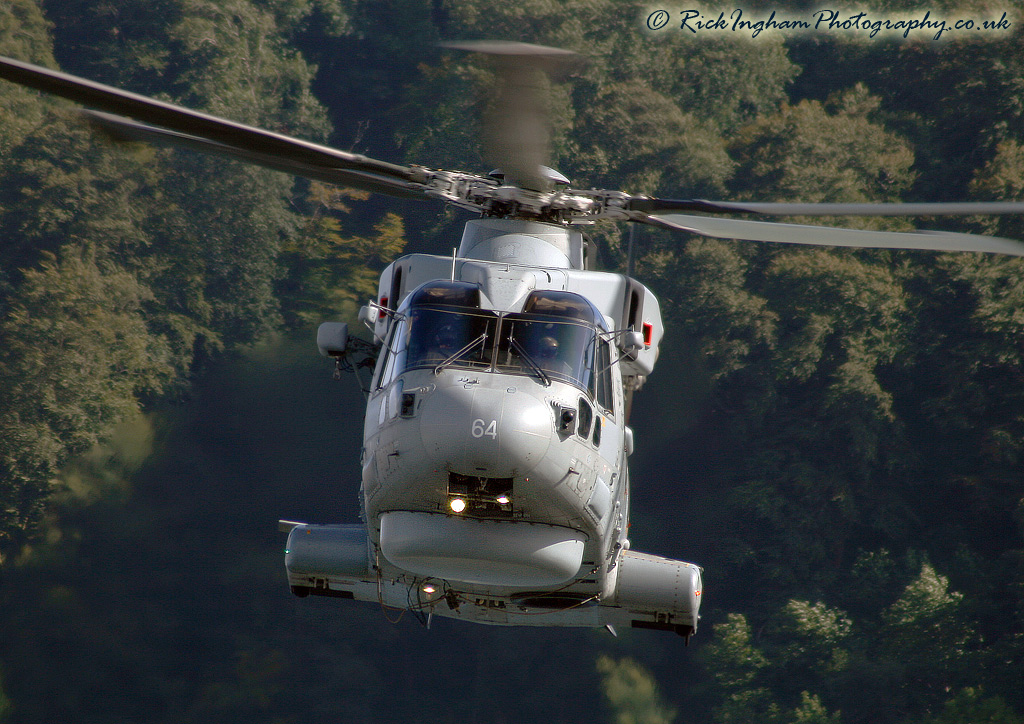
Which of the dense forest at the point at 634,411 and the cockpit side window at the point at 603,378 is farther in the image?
the dense forest at the point at 634,411

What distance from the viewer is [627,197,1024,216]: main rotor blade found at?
8.85 metres

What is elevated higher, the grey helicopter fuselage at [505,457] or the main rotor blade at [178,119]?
the main rotor blade at [178,119]

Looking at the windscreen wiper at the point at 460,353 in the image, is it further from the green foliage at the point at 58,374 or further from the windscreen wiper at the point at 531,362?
the green foliage at the point at 58,374

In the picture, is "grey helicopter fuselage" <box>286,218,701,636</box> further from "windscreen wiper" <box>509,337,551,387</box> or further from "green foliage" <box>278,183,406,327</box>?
"green foliage" <box>278,183,406,327</box>

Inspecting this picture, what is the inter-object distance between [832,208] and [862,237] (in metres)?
0.38

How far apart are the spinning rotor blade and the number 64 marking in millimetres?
2136

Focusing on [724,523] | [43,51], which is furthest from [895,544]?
[43,51]

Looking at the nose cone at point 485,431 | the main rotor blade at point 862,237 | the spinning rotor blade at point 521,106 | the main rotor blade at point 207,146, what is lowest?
the nose cone at point 485,431

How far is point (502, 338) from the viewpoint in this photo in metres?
8.62

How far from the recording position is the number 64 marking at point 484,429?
7.84m

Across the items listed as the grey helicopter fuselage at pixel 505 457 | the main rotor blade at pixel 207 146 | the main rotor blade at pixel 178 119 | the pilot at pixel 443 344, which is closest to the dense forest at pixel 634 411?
the grey helicopter fuselage at pixel 505 457

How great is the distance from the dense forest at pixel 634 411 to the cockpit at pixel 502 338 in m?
22.6

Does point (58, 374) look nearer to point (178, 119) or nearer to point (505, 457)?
point (178, 119)

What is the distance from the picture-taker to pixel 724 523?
34812 mm
